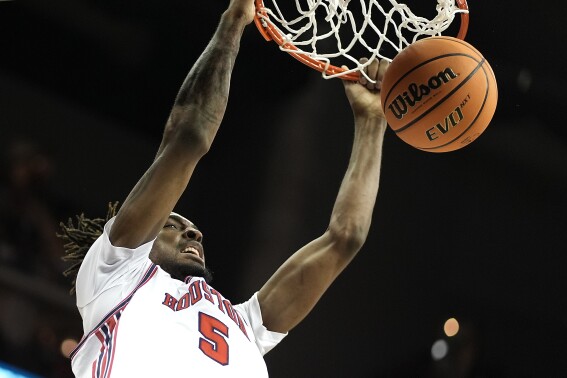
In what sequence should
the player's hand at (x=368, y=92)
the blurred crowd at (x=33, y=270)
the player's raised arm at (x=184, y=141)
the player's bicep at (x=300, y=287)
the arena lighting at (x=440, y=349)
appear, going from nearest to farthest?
the player's raised arm at (x=184, y=141)
the player's bicep at (x=300, y=287)
the player's hand at (x=368, y=92)
the blurred crowd at (x=33, y=270)
the arena lighting at (x=440, y=349)

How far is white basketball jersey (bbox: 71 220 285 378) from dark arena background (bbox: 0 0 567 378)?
1.89 m

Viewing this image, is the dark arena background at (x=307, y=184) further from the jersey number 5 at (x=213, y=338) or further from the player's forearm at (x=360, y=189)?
the jersey number 5 at (x=213, y=338)

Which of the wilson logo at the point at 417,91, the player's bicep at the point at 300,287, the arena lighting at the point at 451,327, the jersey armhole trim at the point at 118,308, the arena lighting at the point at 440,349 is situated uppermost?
the wilson logo at the point at 417,91

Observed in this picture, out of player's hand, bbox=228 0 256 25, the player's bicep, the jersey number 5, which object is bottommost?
the player's bicep

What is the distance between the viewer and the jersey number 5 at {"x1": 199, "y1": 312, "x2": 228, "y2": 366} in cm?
257

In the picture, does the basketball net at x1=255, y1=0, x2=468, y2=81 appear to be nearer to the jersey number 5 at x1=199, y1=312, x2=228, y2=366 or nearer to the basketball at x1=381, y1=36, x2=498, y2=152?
the basketball at x1=381, y1=36, x2=498, y2=152

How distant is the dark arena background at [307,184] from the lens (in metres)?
4.72

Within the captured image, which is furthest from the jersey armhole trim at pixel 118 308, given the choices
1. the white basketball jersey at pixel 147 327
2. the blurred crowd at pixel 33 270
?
the blurred crowd at pixel 33 270

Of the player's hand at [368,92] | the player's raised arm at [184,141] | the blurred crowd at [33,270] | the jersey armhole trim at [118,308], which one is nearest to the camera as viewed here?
the player's raised arm at [184,141]

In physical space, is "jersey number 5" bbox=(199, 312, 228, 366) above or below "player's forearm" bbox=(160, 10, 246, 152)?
below

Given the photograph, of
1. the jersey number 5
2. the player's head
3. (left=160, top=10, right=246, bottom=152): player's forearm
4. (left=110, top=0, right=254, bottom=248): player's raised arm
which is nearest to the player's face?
the player's head

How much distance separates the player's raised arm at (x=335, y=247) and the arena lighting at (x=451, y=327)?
1.87 m

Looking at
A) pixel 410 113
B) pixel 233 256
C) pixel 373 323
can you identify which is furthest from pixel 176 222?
pixel 373 323

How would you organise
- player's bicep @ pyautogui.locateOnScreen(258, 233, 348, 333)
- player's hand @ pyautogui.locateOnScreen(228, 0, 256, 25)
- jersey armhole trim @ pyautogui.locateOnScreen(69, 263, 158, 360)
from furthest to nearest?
player's bicep @ pyautogui.locateOnScreen(258, 233, 348, 333), player's hand @ pyautogui.locateOnScreen(228, 0, 256, 25), jersey armhole trim @ pyautogui.locateOnScreen(69, 263, 158, 360)
